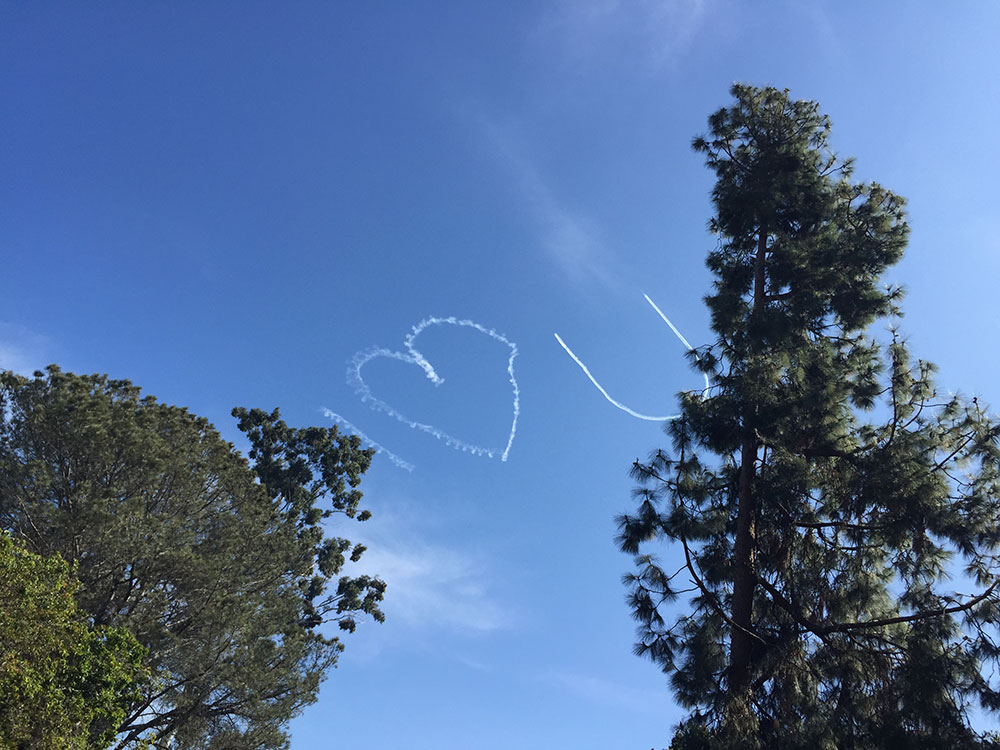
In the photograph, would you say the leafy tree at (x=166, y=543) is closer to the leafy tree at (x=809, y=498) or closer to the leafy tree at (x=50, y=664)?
the leafy tree at (x=50, y=664)

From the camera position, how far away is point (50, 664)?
13266 millimetres

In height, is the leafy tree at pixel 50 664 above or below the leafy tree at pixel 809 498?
below

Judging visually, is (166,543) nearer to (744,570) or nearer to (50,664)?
(50,664)

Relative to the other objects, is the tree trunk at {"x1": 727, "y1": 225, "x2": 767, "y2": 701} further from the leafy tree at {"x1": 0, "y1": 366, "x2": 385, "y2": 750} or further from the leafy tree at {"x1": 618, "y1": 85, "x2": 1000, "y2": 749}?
the leafy tree at {"x1": 0, "y1": 366, "x2": 385, "y2": 750}

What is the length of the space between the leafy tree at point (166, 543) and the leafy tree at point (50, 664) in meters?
4.02

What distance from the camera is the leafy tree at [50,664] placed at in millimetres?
12266

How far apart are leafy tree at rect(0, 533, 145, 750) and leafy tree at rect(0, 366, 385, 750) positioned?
4.02 m

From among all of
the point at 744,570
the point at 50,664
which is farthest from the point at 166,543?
the point at 744,570

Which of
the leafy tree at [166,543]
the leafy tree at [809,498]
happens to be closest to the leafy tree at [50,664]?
the leafy tree at [166,543]

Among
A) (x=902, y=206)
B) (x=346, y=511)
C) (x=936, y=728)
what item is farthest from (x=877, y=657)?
(x=346, y=511)

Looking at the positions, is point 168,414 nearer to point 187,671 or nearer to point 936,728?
point 187,671

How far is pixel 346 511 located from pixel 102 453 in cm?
1484

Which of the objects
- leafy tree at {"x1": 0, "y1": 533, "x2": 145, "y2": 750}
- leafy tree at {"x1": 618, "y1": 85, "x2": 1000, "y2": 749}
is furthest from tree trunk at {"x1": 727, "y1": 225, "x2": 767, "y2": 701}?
leafy tree at {"x1": 0, "y1": 533, "x2": 145, "y2": 750}

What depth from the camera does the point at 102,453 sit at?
20.4 metres
